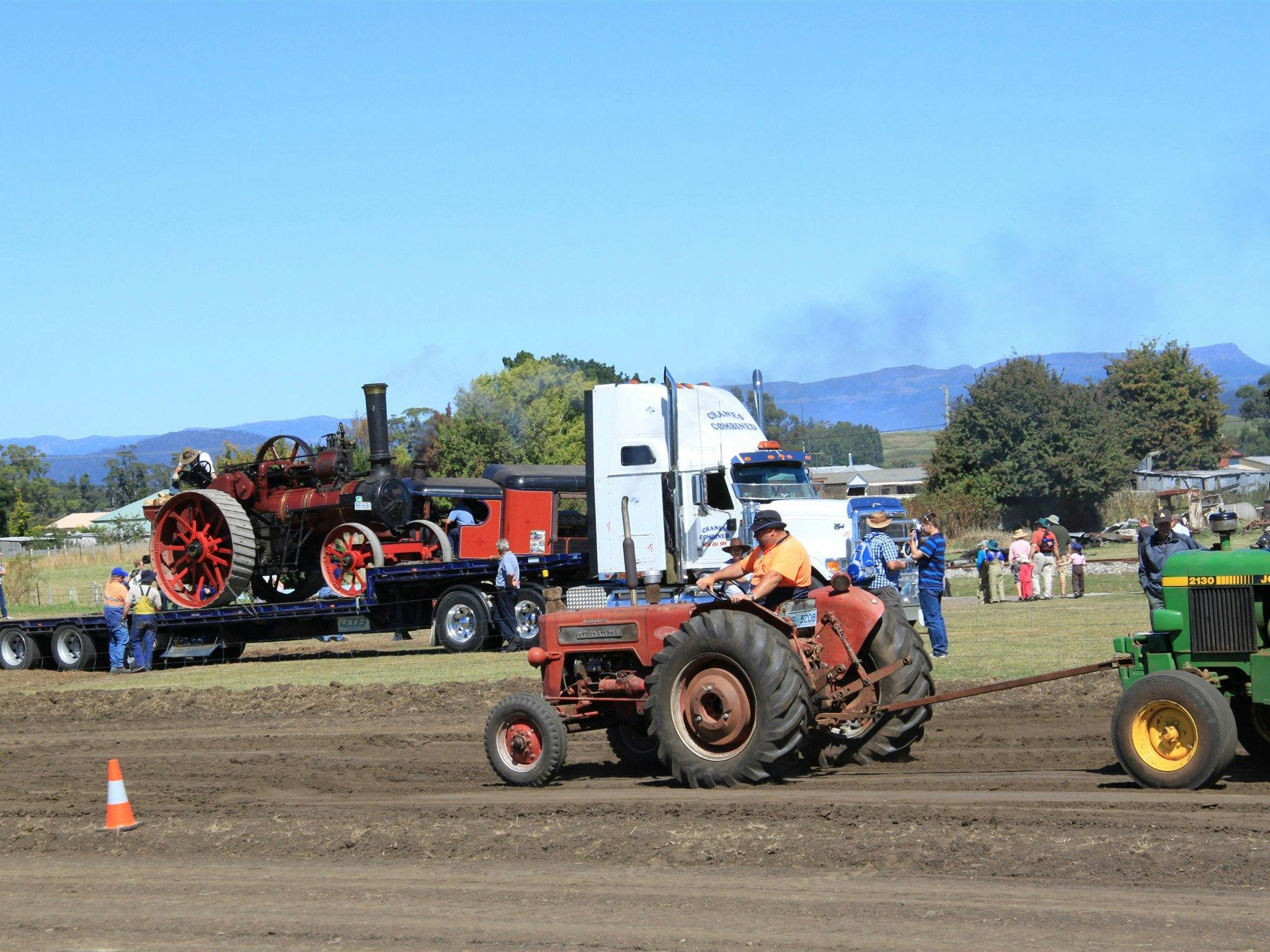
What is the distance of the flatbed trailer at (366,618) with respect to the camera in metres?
20.0

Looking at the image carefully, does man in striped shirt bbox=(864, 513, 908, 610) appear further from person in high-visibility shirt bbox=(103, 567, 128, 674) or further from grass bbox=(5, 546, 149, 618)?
grass bbox=(5, 546, 149, 618)

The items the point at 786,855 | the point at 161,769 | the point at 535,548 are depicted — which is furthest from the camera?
the point at 535,548

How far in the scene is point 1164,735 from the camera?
24.8ft

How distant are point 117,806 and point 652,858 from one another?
11.6ft

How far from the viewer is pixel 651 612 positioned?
29.8 ft

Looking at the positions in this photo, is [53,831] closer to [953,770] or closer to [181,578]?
[953,770]

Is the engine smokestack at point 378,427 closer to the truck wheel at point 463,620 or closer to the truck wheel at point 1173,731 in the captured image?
the truck wheel at point 463,620

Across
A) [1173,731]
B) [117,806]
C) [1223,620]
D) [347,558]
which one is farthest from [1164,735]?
[347,558]

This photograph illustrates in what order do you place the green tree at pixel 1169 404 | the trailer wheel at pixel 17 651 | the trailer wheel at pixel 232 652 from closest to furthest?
the trailer wheel at pixel 17 651 < the trailer wheel at pixel 232 652 < the green tree at pixel 1169 404

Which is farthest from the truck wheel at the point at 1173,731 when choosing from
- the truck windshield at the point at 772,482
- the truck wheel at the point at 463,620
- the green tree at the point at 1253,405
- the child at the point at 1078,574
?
the green tree at the point at 1253,405

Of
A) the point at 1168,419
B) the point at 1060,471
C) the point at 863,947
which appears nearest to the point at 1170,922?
the point at 863,947

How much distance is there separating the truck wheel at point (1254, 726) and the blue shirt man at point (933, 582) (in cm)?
674

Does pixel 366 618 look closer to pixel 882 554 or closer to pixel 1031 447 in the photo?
pixel 882 554

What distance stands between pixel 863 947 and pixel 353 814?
3.90 metres
